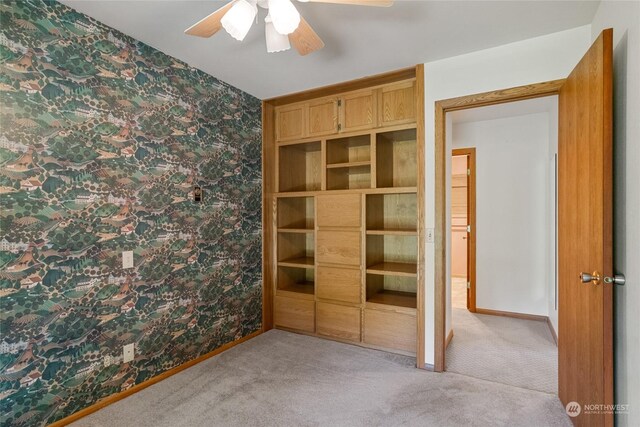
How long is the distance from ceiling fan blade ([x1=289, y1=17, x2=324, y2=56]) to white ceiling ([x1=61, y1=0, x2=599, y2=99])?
24 centimetres

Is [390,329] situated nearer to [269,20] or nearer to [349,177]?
[349,177]

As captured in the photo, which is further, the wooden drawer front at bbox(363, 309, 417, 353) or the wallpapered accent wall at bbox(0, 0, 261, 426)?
the wooden drawer front at bbox(363, 309, 417, 353)

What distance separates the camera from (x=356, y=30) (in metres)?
2.19

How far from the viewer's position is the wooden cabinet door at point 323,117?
3.28m

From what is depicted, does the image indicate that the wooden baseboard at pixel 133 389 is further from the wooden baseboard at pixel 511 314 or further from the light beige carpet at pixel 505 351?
the wooden baseboard at pixel 511 314

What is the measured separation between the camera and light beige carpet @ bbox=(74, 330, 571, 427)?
200 cm

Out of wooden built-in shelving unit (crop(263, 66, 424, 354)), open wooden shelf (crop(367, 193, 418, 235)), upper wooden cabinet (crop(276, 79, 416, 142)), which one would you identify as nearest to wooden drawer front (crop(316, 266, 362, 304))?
wooden built-in shelving unit (crop(263, 66, 424, 354))

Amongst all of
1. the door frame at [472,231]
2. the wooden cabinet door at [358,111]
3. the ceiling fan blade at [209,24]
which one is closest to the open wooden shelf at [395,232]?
the wooden cabinet door at [358,111]

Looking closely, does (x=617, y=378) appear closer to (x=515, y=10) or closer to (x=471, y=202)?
(x=515, y=10)

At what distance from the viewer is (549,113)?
12.2 feet

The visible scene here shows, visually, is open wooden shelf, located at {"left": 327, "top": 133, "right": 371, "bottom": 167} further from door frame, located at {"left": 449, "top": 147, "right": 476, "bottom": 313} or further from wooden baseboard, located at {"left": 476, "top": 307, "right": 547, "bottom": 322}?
wooden baseboard, located at {"left": 476, "top": 307, "right": 547, "bottom": 322}

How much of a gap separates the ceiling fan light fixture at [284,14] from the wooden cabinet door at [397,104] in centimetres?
165

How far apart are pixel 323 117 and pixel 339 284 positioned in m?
1.70

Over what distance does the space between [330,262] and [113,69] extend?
2.35 metres
